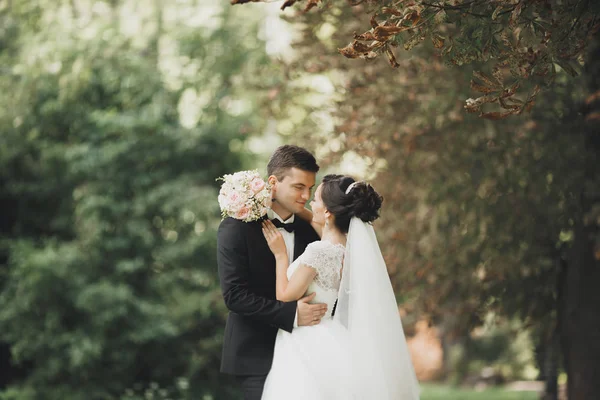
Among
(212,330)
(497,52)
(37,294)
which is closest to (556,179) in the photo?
(497,52)

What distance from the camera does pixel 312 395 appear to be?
13.6 feet

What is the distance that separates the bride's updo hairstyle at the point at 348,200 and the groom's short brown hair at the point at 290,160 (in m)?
0.14

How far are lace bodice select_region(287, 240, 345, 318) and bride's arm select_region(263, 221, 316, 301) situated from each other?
4 centimetres

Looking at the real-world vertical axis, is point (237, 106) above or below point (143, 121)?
below

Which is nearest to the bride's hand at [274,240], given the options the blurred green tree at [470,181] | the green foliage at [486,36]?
the green foliage at [486,36]

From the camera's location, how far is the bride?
13.7ft

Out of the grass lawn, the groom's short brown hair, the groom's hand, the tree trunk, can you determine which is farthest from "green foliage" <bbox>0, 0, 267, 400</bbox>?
the groom's hand

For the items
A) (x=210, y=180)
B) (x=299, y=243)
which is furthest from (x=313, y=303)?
(x=210, y=180)

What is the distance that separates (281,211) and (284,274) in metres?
0.44

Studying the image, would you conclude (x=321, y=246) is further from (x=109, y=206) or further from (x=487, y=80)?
(x=109, y=206)

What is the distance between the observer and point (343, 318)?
438cm

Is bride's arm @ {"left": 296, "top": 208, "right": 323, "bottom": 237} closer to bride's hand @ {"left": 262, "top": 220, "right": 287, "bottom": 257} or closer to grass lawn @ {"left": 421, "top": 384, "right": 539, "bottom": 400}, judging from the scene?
bride's hand @ {"left": 262, "top": 220, "right": 287, "bottom": 257}

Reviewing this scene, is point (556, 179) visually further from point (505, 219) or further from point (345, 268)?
→ point (345, 268)

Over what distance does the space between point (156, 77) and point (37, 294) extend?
358 centimetres
